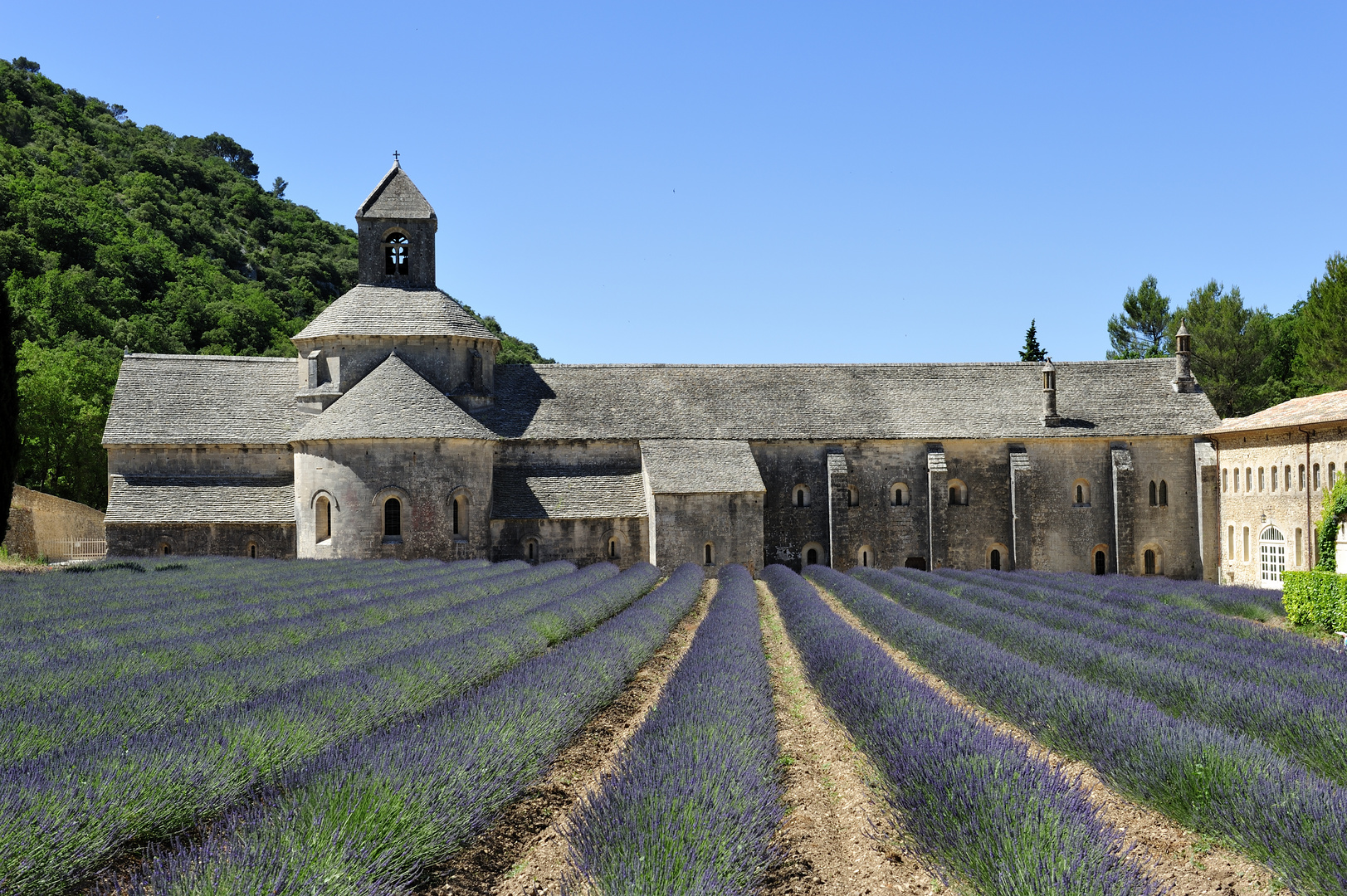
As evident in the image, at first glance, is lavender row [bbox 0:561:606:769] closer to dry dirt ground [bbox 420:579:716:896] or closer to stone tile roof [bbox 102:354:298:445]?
dry dirt ground [bbox 420:579:716:896]

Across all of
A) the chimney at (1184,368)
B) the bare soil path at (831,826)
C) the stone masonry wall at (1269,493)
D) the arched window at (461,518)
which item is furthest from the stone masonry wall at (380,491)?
the chimney at (1184,368)

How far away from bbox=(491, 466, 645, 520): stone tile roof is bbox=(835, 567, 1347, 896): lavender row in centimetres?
2225

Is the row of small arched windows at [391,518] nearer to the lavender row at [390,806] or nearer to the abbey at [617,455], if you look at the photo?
the abbey at [617,455]

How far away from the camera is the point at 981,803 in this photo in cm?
588

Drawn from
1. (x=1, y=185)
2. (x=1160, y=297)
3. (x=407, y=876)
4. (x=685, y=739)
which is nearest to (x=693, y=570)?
(x=685, y=739)

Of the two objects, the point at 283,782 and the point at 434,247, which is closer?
the point at 283,782

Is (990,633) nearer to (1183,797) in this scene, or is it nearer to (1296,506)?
(1183,797)

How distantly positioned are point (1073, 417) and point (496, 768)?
112 feet

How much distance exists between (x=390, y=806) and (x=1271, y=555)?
33453 mm

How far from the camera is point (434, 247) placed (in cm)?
3747

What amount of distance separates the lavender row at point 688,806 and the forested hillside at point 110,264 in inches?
1493

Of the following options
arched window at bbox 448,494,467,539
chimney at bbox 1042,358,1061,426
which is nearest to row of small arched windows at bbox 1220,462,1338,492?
chimney at bbox 1042,358,1061,426

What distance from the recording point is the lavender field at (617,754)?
522cm

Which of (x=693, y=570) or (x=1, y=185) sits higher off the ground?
(x=1, y=185)
